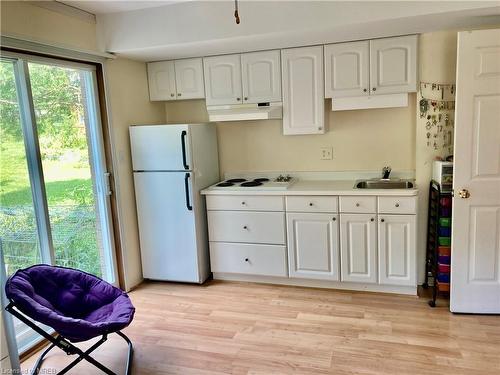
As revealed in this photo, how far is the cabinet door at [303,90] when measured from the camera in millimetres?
3340

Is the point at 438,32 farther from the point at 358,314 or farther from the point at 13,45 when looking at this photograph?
the point at 13,45

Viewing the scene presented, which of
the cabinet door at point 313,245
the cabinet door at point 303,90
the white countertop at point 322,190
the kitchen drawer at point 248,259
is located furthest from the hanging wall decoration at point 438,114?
the kitchen drawer at point 248,259

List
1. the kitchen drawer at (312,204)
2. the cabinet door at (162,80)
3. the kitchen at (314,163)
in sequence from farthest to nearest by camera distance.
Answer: the cabinet door at (162,80)
the kitchen drawer at (312,204)
the kitchen at (314,163)

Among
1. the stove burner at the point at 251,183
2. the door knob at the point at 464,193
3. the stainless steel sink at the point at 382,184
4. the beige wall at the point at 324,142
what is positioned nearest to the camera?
the door knob at the point at 464,193

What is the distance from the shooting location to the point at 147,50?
3283 millimetres

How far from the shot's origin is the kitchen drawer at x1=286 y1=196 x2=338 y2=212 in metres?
3.28

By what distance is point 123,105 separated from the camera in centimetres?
355

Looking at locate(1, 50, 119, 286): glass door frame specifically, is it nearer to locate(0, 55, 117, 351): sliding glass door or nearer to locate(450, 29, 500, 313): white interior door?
locate(0, 55, 117, 351): sliding glass door

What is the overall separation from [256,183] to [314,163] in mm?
611

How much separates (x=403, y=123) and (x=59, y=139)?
2.90 metres

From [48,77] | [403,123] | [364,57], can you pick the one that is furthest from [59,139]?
[403,123]

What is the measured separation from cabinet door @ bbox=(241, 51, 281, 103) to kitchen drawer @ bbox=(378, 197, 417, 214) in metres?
1.29

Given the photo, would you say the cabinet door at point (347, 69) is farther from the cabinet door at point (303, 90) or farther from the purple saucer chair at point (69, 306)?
the purple saucer chair at point (69, 306)

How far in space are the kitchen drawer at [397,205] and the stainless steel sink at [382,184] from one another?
0.31 meters
